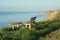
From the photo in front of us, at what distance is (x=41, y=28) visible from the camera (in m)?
A: 11.6

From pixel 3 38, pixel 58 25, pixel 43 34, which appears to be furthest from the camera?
Answer: pixel 58 25

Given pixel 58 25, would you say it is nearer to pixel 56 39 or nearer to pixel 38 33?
pixel 38 33

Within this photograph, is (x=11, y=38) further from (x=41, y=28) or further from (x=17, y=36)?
(x=41, y=28)

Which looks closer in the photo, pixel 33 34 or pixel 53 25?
pixel 33 34

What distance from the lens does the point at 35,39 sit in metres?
9.63

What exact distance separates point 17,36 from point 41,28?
6.84ft

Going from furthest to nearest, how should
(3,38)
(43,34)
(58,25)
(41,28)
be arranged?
(58,25), (41,28), (43,34), (3,38)

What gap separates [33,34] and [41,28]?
66.8 inches

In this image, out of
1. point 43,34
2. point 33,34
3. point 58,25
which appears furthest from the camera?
point 58,25

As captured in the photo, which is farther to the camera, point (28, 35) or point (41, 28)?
point (41, 28)

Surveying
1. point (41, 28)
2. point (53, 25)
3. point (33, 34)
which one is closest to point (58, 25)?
point (53, 25)

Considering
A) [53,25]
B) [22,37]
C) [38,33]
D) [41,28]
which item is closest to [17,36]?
[22,37]

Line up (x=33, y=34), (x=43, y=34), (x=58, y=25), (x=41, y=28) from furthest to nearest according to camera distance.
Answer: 1. (x=58, y=25)
2. (x=41, y=28)
3. (x=43, y=34)
4. (x=33, y=34)

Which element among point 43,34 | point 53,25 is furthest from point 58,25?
point 43,34
